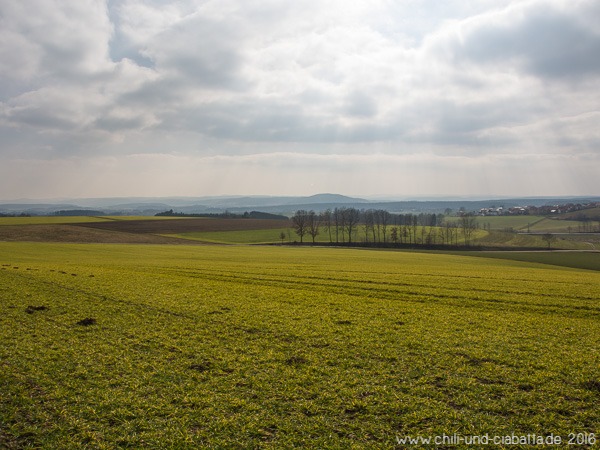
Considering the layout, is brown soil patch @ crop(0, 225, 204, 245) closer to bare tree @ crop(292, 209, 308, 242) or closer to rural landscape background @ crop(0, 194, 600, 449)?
bare tree @ crop(292, 209, 308, 242)

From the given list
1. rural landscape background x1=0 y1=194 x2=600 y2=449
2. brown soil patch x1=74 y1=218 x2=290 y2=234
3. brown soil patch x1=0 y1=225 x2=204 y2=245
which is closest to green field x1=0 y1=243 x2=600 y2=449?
rural landscape background x1=0 y1=194 x2=600 y2=449

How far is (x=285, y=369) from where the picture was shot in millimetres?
12242

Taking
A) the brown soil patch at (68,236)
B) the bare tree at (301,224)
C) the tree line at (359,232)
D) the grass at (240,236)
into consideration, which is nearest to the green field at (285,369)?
the brown soil patch at (68,236)

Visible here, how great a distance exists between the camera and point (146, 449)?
8242 mm

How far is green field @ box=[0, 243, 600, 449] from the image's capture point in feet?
29.4

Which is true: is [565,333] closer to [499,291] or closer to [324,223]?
[499,291]

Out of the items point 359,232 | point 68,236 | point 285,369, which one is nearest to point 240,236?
point 68,236

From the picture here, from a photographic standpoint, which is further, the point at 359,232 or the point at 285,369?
the point at 359,232

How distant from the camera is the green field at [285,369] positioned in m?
8.95

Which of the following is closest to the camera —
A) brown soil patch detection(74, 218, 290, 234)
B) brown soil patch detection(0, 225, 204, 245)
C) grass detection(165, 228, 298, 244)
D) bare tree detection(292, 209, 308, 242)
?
brown soil patch detection(0, 225, 204, 245)

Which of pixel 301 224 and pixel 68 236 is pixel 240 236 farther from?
pixel 68 236

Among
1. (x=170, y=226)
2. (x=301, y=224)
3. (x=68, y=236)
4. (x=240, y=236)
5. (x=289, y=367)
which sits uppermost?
(x=301, y=224)

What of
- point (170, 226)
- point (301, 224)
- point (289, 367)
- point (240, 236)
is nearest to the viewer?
point (289, 367)

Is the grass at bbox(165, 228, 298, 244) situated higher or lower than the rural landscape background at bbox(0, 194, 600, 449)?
lower
